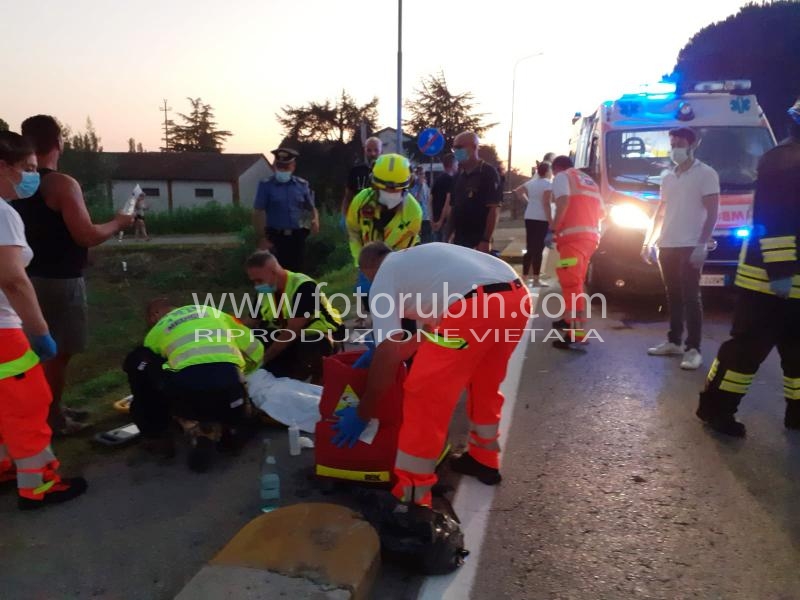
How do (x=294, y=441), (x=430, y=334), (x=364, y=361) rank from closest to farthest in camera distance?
1. (x=430, y=334)
2. (x=364, y=361)
3. (x=294, y=441)

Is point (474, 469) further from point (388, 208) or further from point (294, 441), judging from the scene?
point (388, 208)

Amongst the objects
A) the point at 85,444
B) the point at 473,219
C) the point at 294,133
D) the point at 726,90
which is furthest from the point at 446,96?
the point at 85,444

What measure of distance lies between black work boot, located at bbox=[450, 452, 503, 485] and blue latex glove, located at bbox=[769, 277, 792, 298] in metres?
2.05

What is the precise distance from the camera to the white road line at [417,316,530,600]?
9.39 ft

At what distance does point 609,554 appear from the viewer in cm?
309

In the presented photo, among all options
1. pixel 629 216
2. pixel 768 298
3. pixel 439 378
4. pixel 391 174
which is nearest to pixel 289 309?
pixel 391 174

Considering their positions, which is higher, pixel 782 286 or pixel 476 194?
pixel 476 194

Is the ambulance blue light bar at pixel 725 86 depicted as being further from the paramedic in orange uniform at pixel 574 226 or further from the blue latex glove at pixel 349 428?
the blue latex glove at pixel 349 428

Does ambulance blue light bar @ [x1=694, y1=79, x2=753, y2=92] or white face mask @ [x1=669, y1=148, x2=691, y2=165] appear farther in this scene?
ambulance blue light bar @ [x1=694, y1=79, x2=753, y2=92]

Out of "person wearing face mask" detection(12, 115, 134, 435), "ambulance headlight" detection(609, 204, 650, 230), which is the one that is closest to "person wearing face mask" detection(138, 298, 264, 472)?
"person wearing face mask" detection(12, 115, 134, 435)

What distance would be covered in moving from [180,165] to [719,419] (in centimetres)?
5846

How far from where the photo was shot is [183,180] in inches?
2190

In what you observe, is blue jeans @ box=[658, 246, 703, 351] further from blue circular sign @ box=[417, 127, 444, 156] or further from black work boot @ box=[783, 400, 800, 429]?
blue circular sign @ box=[417, 127, 444, 156]

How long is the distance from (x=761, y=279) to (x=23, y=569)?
14.4ft
